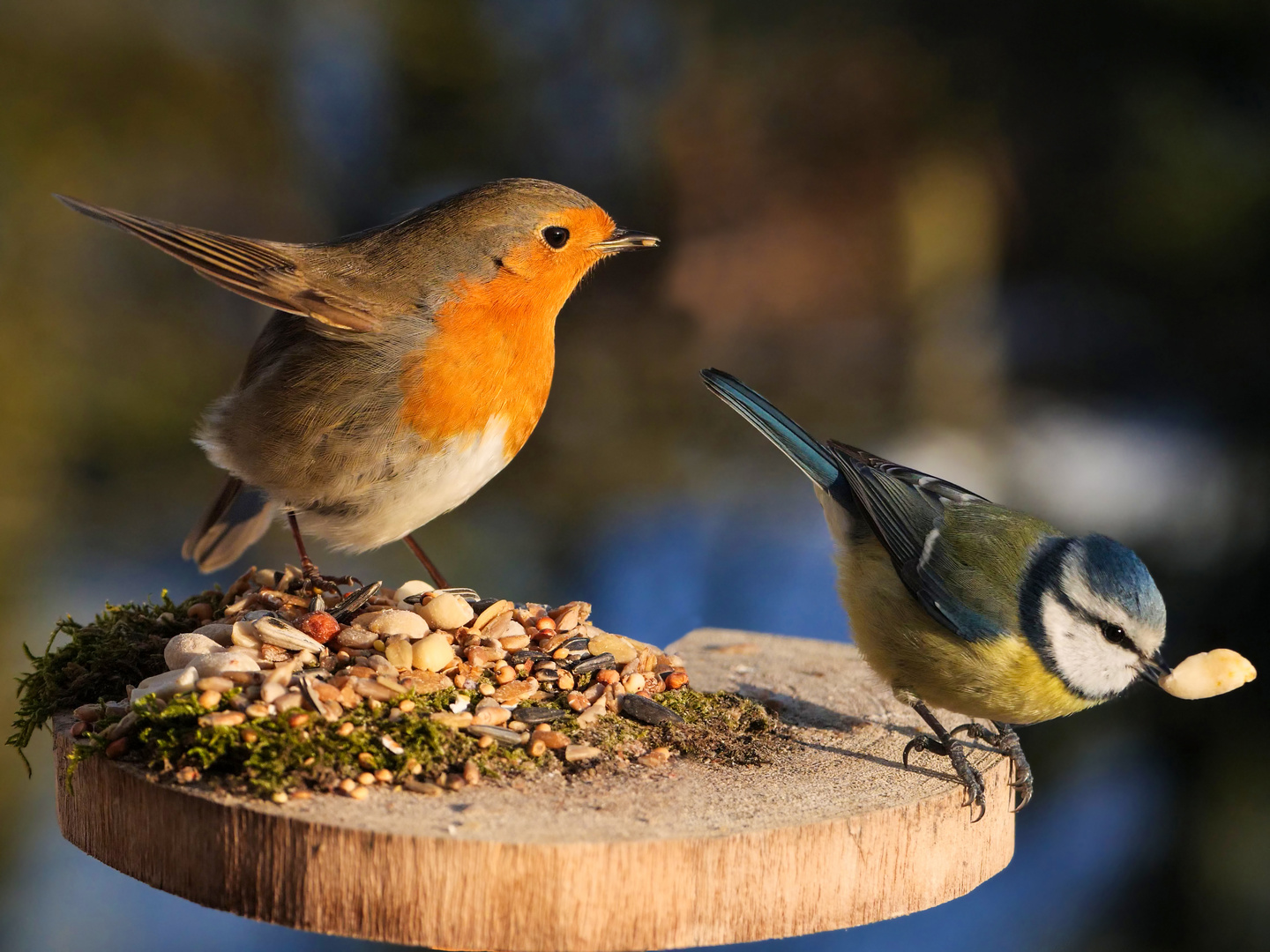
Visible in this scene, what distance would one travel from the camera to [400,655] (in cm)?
215

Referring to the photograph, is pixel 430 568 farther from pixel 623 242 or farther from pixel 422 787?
pixel 422 787

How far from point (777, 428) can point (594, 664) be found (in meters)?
0.85

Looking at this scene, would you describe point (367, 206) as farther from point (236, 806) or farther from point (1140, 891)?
point (1140, 891)

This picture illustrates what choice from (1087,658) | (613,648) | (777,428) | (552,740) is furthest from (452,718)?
(1087,658)

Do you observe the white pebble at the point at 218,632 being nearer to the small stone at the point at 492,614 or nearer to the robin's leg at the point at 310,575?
the robin's leg at the point at 310,575

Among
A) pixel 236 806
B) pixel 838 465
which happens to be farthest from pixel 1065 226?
pixel 236 806

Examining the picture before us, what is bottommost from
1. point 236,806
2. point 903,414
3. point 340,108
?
point 236,806

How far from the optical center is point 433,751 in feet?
6.25

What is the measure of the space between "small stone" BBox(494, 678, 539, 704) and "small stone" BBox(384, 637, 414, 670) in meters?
0.18

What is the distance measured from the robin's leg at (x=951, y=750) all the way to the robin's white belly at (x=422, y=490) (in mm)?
1089

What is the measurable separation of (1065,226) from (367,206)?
2.67 meters

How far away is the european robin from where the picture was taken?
236 centimetres

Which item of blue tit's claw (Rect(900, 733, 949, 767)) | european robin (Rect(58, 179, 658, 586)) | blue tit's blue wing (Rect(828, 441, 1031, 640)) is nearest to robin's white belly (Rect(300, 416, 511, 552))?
european robin (Rect(58, 179, 658, 586))

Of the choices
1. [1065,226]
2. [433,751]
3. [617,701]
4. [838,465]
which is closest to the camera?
[433,751]
